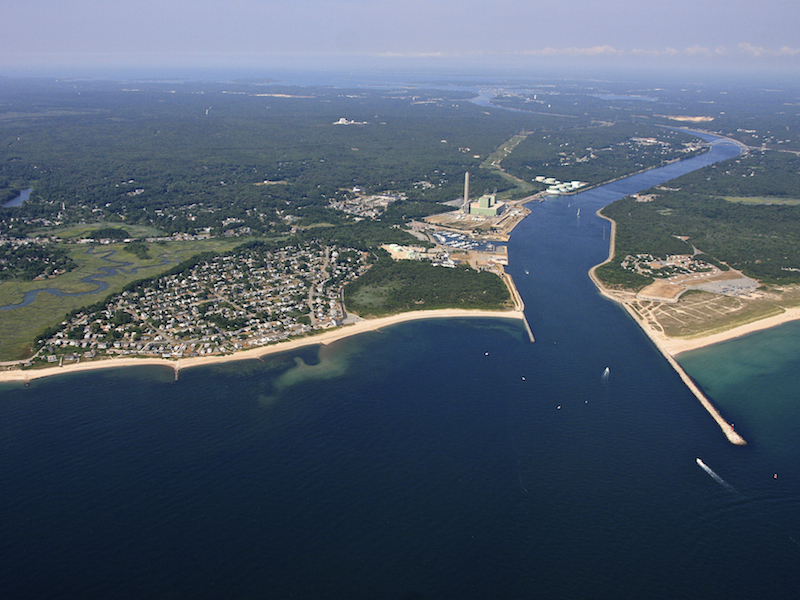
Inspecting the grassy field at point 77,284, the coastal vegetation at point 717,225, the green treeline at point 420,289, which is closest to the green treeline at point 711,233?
the coastal vegetation at point 717,225

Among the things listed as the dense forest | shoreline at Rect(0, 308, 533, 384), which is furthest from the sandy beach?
the dense forest

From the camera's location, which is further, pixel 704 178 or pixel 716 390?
pixel 704 178

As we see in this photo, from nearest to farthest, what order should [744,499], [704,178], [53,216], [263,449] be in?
[744,499] → [263,449] → [53,216] → [704,178]

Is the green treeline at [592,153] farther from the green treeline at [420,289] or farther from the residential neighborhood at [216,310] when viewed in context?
the residential neighborhood at [216,310]

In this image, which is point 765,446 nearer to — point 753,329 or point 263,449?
point 753,329

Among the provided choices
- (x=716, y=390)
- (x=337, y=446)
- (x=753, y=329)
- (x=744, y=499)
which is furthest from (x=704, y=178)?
(x=337, y=446)

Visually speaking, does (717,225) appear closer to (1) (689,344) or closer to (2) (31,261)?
(1) (689,344)

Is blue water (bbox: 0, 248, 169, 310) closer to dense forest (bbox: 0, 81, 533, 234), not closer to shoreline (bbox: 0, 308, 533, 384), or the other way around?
dense forest (bbox: 0, 81, 533, 234)
